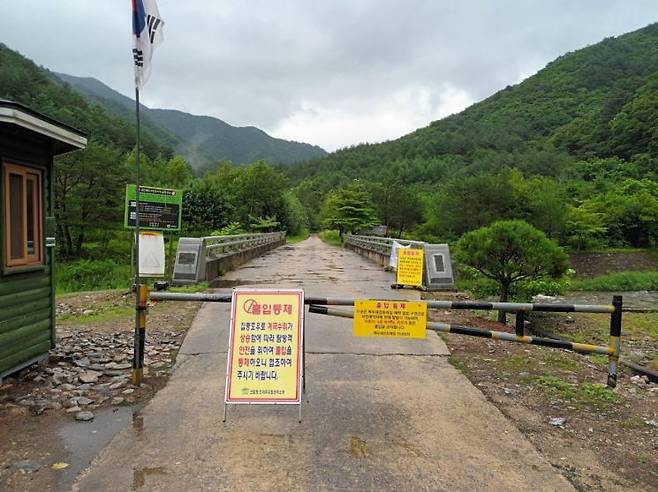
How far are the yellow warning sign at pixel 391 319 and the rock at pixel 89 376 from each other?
9.43 feet

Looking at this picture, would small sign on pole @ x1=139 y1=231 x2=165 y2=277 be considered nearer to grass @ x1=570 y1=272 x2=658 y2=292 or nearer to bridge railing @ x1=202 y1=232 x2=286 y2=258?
bridge railing @ x1=202 y1=232 x2=286 y2=258

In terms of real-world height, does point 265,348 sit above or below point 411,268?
below

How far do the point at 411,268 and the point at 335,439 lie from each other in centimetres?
764

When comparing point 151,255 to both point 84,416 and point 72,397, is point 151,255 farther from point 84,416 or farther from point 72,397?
point 84,416

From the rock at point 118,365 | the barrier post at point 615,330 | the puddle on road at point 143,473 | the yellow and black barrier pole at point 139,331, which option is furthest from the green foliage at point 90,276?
the barrier post at point 615,330

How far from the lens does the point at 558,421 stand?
437cm

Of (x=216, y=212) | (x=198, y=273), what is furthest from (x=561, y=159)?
(x=198, y=273)

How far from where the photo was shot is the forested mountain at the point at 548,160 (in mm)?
44750

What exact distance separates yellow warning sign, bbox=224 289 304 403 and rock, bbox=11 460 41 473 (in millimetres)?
1396

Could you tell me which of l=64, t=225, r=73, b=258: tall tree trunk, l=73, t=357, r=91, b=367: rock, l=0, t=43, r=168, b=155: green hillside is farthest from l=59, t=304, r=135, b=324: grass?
l=0, t=43, r=168, b=155: green hillside

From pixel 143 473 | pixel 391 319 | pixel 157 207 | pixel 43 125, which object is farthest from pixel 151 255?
pixel 143 473

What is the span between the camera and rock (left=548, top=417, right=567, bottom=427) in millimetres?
4312

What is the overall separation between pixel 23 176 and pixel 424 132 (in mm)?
118276

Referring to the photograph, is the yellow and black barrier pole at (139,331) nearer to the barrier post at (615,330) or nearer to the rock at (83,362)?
the rock at (83,362)
